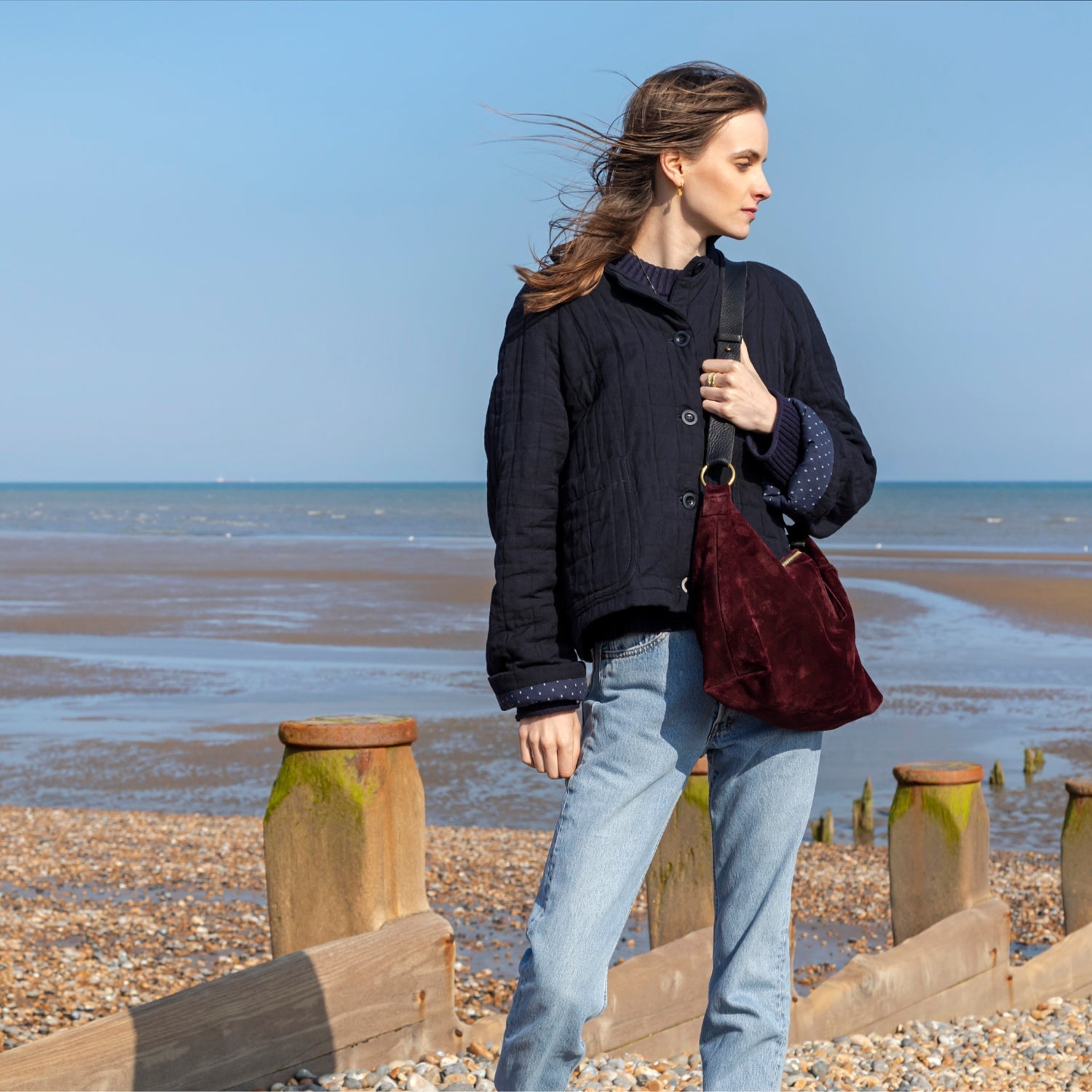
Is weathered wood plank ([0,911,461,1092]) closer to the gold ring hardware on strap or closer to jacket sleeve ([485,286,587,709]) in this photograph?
jacket sleeve ([485,286,587,709])

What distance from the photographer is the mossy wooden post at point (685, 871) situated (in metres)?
4.29

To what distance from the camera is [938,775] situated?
464cm

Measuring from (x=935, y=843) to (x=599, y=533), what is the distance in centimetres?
282

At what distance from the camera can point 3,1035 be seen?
4730 millimetres

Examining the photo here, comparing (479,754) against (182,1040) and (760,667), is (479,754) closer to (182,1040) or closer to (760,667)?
(182,1040)

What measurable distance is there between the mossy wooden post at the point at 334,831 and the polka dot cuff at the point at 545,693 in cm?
105

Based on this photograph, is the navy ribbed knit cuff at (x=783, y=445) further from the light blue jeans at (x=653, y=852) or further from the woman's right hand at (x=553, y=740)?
the woman's right hand at (x=553, y=740)

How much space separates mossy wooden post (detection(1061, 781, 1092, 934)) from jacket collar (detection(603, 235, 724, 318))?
3.64 meters

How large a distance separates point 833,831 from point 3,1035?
5.85 meters

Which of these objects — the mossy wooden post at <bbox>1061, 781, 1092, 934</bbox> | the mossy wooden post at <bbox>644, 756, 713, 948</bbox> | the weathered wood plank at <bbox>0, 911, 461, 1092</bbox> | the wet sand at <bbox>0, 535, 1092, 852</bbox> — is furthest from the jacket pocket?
the wet sand at <bbox>0, 535, 1092, 852</bbox>

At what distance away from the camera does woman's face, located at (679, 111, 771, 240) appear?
252 cm

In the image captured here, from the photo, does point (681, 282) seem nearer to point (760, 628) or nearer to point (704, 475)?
point (704, 475)

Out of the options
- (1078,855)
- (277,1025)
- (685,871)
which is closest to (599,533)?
(277,1025)

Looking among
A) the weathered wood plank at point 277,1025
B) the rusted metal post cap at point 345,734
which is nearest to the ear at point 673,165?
the rusted metal post cap at point 345,734
